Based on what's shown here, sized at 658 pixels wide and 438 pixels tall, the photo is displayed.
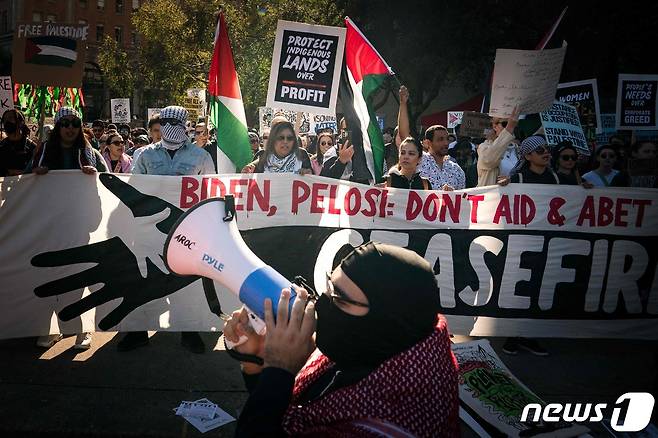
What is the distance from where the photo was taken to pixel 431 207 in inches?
178

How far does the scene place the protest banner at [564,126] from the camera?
7199 mm

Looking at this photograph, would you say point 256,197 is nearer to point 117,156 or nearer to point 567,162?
point 567,162

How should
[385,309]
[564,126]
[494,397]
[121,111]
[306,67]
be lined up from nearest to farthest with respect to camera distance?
[385,309]
[494,397]
[306,67]
[564,126]
[121,111]

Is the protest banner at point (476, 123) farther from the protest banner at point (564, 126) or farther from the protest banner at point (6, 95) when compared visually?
the protest banner at point (6, 95)

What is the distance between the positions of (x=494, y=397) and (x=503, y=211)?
1777 mm

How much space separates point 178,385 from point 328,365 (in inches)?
102

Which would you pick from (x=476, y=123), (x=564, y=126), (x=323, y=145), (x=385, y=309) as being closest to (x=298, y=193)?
(x=385, y=309)

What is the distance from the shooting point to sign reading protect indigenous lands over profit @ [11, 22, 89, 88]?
645 centimetres

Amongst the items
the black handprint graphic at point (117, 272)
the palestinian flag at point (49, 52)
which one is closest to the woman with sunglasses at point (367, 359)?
the black handprint graphic at point (117, 272)

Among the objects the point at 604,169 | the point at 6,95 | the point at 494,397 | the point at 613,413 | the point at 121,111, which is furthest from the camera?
the point at 121,111

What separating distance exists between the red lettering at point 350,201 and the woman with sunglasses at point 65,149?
2081 mm

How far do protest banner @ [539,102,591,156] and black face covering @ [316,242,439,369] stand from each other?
632 cm

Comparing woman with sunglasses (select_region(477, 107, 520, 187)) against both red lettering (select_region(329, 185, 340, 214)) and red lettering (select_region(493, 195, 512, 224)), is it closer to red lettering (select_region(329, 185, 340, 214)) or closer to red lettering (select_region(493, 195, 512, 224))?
red lettering (select_region(493, 195, 512, 224))

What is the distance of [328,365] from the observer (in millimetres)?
1598
